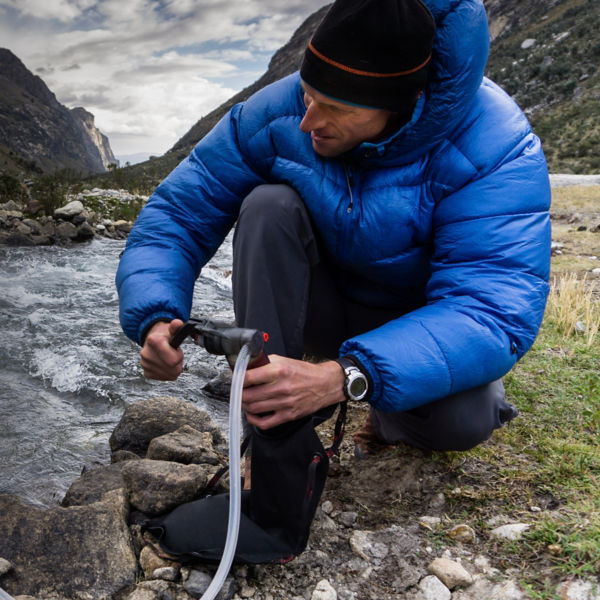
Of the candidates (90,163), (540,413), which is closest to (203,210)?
(540,413)

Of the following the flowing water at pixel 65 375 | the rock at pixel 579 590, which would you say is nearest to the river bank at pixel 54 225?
the flowing water at pixel 65 375

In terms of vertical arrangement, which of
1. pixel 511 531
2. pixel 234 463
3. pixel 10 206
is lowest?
pixel 10 206

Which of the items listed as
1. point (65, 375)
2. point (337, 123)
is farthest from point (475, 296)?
point (65, 375)

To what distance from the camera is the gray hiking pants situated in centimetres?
152

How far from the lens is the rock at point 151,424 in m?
2.44

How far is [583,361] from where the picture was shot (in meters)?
2.81

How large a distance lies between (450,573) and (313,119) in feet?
4.33

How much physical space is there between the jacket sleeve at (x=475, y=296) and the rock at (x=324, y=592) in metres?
0.49

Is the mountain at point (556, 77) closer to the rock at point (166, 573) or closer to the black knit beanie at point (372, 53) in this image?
the black knit beanie at point (372, 53)

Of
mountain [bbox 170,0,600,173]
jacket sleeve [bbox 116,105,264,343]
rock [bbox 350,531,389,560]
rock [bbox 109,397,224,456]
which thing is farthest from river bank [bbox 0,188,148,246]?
mountain [bbox 170,0,600,173]

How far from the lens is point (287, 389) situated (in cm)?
123

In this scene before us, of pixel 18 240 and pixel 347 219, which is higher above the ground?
pixel 347 219

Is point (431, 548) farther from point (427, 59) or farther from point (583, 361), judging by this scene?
point (583, 361)

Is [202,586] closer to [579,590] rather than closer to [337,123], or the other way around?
[579,590]
